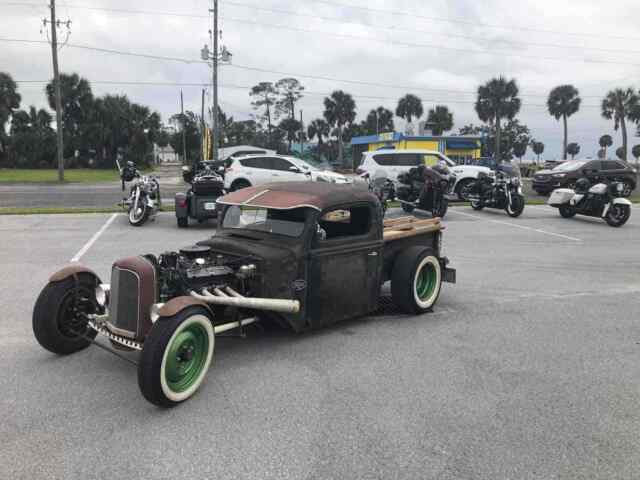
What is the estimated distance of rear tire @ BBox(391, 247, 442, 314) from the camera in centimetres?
570

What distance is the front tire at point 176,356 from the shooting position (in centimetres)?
348

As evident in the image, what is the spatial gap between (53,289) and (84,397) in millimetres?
1050

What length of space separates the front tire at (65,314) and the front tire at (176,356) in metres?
1.06

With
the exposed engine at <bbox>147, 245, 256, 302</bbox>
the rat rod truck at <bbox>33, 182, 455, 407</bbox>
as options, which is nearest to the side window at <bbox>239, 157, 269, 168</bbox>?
the rat rod truck at <bbox>33, 182, 455, 407</bbox>

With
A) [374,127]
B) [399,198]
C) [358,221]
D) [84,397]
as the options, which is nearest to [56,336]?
[84,397]

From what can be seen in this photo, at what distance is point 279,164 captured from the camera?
18562 millimetres

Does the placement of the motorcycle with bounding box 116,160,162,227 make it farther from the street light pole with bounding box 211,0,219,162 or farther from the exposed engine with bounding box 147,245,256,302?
the street light pole with bounding box 211,0,219,162

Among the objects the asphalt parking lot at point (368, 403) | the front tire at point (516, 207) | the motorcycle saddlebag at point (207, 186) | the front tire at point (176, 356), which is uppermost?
the motorcycle saddlebag at point (207, 186)

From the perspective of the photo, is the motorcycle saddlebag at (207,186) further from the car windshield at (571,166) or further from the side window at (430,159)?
the car windshield at (571,166)

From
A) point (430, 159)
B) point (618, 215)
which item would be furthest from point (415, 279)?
point (430, 159)

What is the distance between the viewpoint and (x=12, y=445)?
10.5ft

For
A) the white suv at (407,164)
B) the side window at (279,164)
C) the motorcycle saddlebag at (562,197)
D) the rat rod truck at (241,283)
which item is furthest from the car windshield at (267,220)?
the white suv at (407,164)

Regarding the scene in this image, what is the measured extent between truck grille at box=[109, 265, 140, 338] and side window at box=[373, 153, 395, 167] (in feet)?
Answer: 55.2

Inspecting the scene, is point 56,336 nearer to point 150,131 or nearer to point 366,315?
point 366,315
